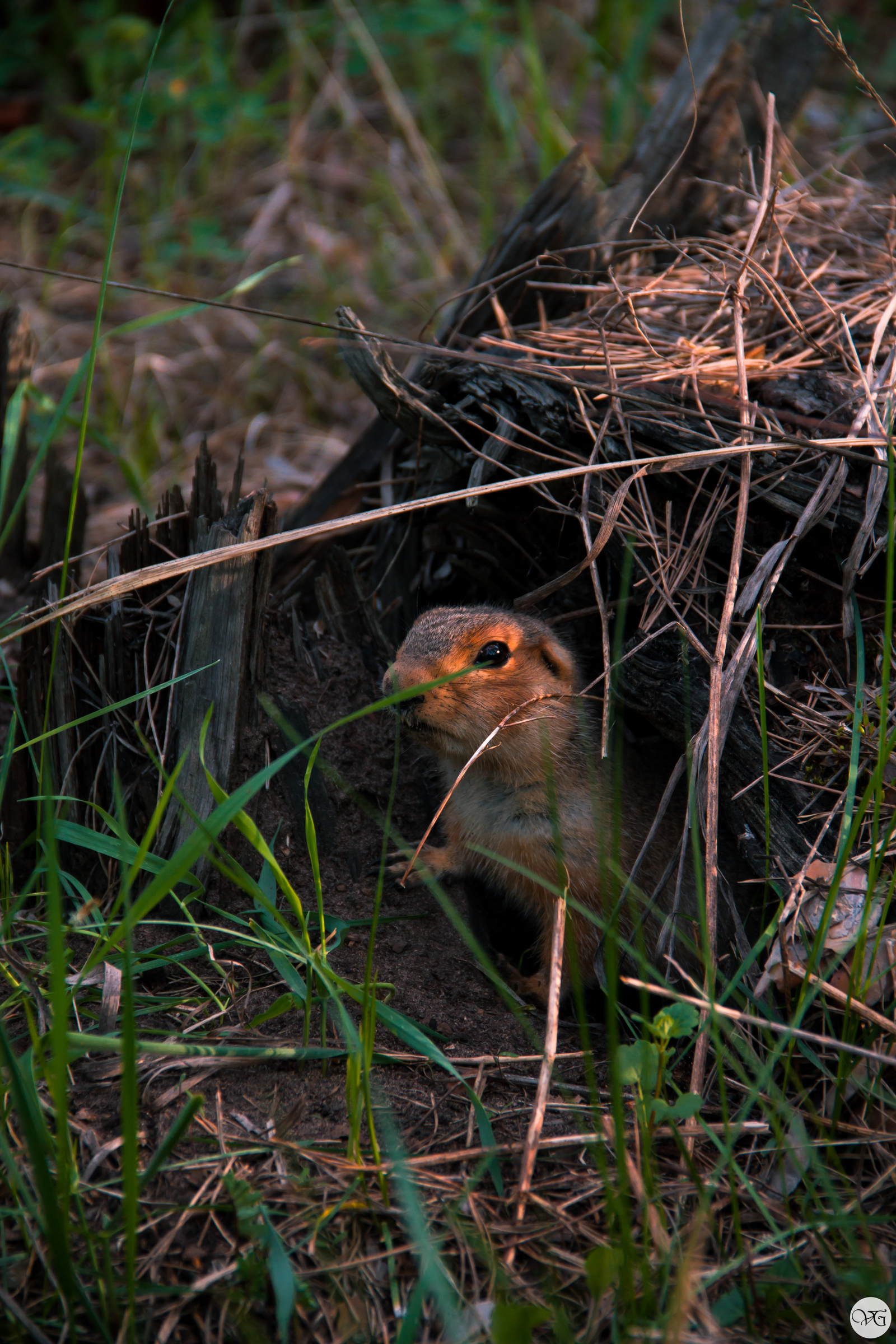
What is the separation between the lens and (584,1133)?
6.97ft

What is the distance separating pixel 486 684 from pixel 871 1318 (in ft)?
5.73

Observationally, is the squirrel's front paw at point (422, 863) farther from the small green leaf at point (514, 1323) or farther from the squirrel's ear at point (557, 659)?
the small green leaf at point (514, 1323)

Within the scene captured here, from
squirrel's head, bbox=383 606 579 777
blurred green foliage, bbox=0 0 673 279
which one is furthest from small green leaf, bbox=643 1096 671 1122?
blurred green foliage, bbox=0 0 673 279

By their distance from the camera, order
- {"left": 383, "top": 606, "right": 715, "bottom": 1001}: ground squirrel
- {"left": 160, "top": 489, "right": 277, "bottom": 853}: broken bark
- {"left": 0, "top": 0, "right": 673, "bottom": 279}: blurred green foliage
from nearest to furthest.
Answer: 1. {"left": 160, "top": 489, "right": 277, "bottom": 853}: broken bark
2. {"left": 383, "top": 606, "right": 715, "bottom": 1001}: ground squirrel
3. {"left": 0, "top": 0, "right": 673, "bottom": 279}: blurred green foliage

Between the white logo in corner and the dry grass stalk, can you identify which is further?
the dry grass stalk

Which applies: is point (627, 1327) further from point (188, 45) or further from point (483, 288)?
point (188, 45)

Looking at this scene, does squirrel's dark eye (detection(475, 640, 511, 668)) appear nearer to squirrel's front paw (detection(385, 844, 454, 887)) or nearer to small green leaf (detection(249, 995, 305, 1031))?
squirrel's front paw (detection(385, 844, 454, 887))

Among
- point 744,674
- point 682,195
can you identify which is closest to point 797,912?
point 744,674

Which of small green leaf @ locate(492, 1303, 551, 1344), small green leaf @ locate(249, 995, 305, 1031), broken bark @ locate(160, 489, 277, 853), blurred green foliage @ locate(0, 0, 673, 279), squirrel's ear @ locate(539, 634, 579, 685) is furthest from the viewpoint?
blurred green foliage @ locate(0, 0, 673, 279)

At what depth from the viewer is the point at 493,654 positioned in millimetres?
2959

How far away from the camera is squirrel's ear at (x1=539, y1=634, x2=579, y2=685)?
123 inches

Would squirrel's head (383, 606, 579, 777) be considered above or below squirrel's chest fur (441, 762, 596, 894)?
above

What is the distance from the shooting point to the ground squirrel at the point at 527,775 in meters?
2.90

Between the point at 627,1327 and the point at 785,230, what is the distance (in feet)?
Result: 12.8
